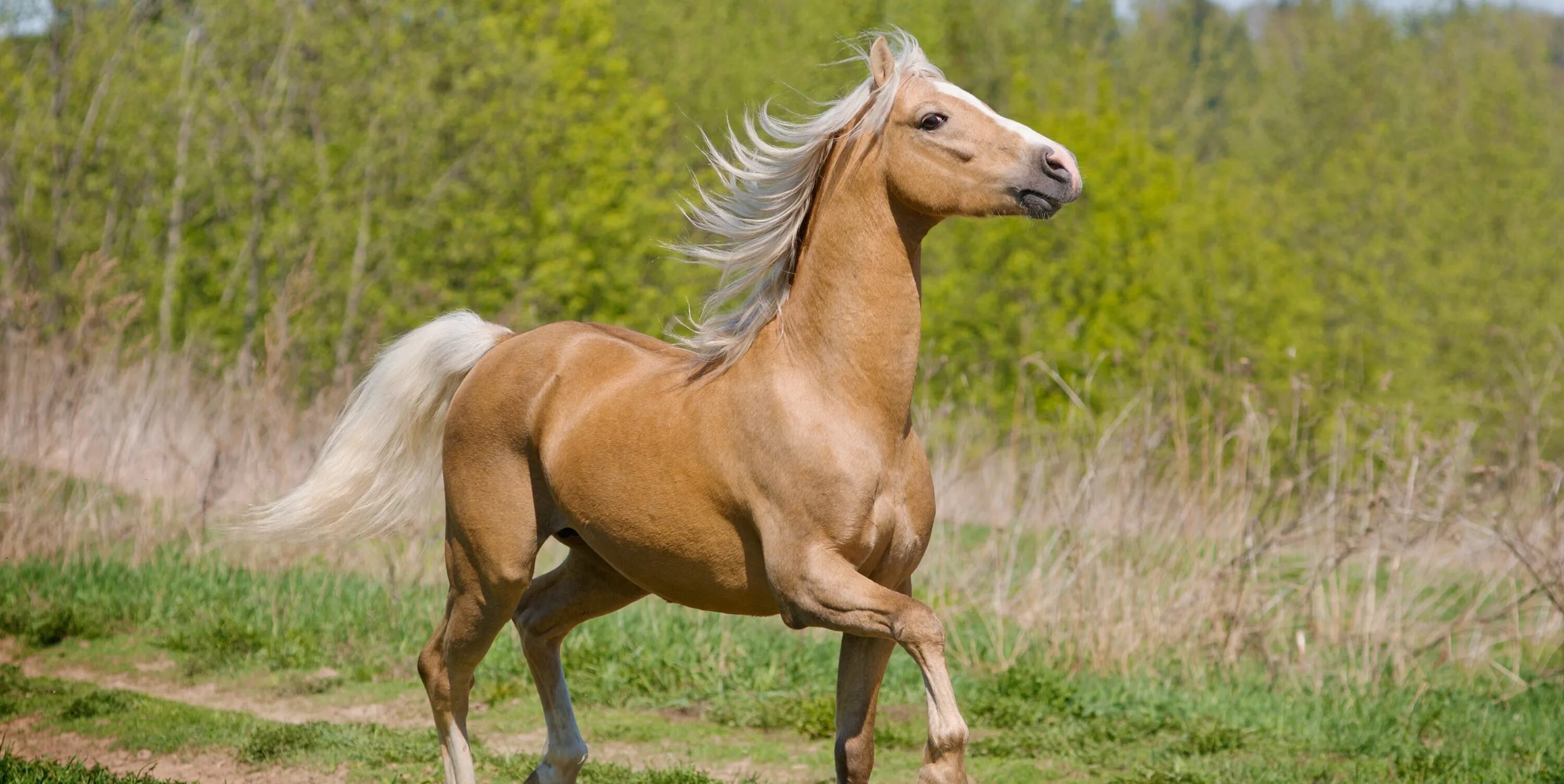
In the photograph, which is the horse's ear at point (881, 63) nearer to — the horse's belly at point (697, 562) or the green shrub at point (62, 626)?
the horse's belly at point (697, 562)

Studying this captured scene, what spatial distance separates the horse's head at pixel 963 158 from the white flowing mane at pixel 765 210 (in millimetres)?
135

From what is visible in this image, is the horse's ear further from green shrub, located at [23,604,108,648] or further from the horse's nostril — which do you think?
green shrub, located at [23,604,108,648]

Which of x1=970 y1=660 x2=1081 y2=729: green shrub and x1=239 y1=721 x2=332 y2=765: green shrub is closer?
x1=239 y1=721 x2=332 y2=765: green shrub

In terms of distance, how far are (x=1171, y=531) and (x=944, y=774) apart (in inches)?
178

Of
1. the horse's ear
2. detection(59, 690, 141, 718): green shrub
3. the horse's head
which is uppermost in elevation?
the horse's ear

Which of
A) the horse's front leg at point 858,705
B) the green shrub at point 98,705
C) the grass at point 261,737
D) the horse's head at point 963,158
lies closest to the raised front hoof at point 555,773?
the grass at point 261,737

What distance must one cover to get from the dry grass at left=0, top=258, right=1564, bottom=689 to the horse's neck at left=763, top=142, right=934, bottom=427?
330 cm

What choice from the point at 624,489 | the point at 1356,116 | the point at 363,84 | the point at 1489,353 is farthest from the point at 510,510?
the point at 1356,116

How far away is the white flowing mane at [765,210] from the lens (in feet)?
13.6

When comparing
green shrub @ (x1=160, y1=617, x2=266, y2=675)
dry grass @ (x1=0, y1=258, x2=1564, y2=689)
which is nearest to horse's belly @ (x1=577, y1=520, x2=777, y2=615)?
dry grass @ (x1=0, y1=258, x2=1564, y2=689)

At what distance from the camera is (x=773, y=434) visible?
13.0 feet

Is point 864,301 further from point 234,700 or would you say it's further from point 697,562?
point 234,700

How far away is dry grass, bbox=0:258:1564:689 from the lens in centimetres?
739

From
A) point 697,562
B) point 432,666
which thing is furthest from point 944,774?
point 432,666
